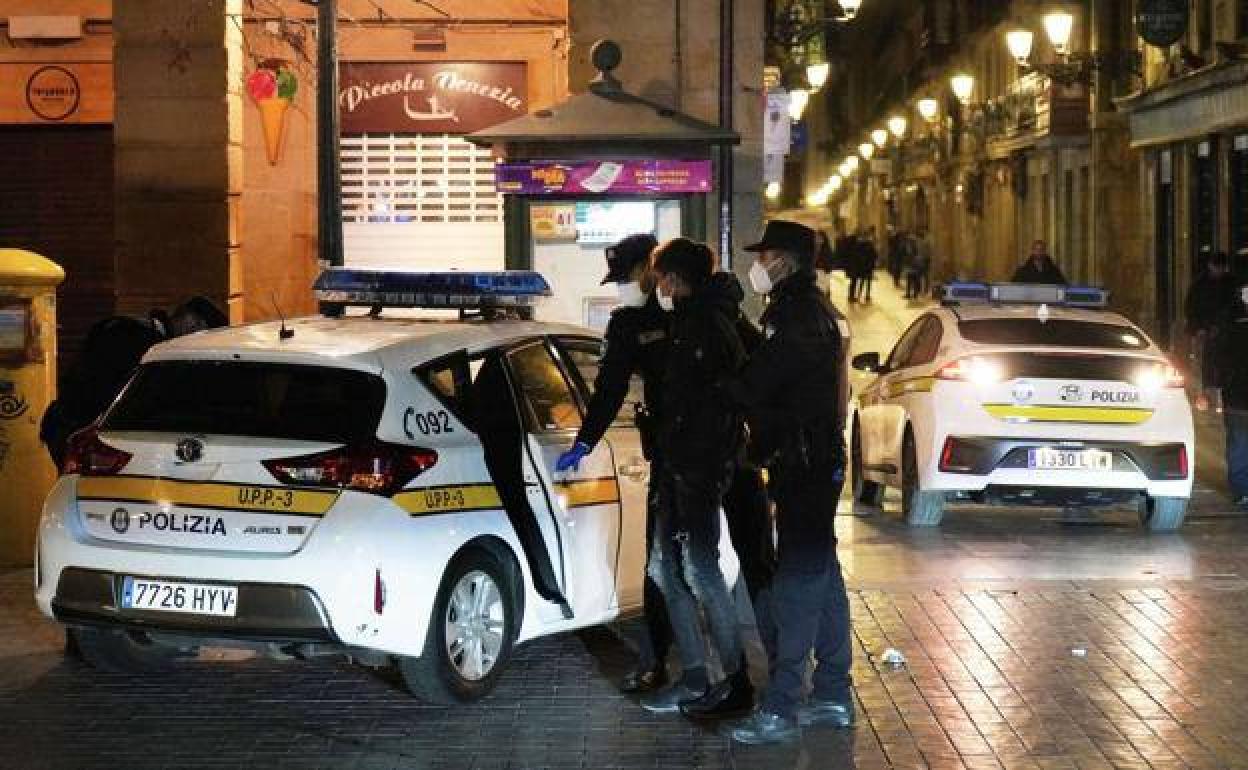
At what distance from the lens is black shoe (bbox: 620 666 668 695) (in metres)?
8.66

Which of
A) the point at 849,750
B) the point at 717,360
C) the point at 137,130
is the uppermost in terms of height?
the point at 137,130

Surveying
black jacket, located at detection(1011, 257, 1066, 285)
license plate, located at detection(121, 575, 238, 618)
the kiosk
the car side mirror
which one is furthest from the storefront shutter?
license plate, located at detection(121, 575, 238, 618)

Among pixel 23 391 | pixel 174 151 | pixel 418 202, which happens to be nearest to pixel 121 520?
pixel 23 391

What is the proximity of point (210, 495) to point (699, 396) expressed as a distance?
5.99 ft

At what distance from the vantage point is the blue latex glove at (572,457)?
848 cm

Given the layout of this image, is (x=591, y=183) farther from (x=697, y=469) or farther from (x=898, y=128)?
(x=898, y=128)

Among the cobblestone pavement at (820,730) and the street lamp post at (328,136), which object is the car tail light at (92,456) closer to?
the cobblestone pavement at (820,730)

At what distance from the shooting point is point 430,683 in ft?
27.3

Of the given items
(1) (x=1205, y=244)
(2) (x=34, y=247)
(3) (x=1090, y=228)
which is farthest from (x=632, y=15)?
(3) (x=1090, y=228)

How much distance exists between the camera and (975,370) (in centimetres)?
1355

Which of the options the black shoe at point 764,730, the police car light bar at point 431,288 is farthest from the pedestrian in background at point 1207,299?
the black shoe at point 764,730

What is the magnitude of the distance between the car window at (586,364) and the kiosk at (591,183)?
5.23 metres

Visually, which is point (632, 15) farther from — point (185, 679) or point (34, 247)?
point (185, 679)

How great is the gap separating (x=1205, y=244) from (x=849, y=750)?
25724 mm
